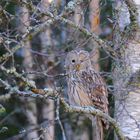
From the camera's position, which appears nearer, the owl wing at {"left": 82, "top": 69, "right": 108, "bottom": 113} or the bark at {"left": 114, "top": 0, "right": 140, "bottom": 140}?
the bark at {"left": 114, "top": 0, "right": 140, "bottom": 140}

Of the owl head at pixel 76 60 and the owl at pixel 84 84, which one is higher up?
the owl head at pixel 76 60

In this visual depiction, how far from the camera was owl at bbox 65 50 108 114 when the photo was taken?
5.59m

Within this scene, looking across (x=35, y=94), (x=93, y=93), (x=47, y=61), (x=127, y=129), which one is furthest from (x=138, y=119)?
(x=47, y=61)

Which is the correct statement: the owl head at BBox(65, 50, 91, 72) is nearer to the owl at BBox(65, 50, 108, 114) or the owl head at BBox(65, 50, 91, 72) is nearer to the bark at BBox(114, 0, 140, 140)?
the owl at BBox(65, 50, 108, 114)

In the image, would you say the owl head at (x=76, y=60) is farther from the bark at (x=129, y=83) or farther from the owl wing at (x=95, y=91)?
the bark at (x=129, y=83)

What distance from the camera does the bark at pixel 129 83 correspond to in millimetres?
4840

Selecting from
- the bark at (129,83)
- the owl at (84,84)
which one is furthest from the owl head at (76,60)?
the bark at (129,83)

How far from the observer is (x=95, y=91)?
580 cm

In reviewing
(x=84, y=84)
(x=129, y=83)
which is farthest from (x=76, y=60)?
(x=129, y=83)

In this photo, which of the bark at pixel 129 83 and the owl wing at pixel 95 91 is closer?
the bark at pixel 129 83

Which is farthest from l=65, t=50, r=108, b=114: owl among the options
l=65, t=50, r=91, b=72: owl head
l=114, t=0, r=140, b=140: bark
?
l=114, t=0, r=140, b=140: bark

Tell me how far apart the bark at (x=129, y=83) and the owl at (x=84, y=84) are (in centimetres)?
40

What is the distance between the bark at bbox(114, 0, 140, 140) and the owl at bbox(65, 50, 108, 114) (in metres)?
0.40

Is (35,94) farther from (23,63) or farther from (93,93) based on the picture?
(23,63)
